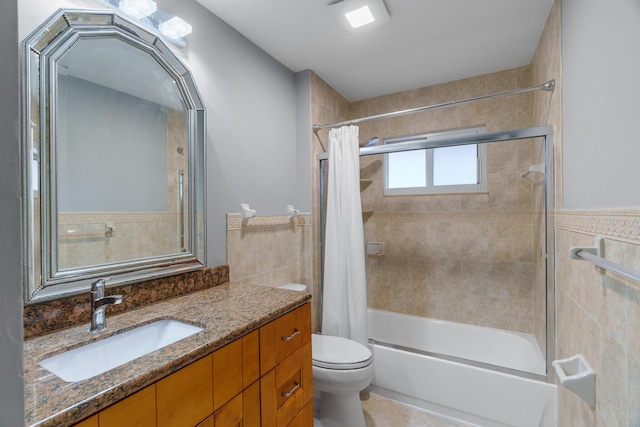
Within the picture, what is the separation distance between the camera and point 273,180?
2156mm

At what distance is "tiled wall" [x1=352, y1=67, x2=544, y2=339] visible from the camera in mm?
2332

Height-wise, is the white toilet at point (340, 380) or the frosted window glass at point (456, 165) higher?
the frosted window glass at point (456, 165)

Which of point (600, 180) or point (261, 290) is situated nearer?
point (600, 180)

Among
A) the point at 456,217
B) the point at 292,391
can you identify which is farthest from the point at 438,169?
the point at 292,391

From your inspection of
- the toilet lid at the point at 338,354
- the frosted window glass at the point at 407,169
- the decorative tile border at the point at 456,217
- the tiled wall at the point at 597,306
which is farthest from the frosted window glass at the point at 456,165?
the toilet lid at the point at 338,354

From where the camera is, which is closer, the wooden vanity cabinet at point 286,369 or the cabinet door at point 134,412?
the cabinet door at point 134,412

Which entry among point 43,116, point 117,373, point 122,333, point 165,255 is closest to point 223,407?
point 117,373

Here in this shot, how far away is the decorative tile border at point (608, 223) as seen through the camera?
0.81 metres

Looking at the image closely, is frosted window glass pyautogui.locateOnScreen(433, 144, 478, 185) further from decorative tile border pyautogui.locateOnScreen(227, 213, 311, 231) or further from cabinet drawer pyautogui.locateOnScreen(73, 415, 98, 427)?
cabinet drawer pyautogui.locateOnScreen(73, 415, 98, 427)

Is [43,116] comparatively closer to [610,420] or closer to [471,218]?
[610,420]

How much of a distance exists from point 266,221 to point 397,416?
1.54 m

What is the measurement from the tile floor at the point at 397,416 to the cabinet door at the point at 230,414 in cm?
115

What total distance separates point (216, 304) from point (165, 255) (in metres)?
0.38

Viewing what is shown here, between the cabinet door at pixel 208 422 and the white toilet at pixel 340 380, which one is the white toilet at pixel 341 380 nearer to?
the white toilet at pixel 340 380
